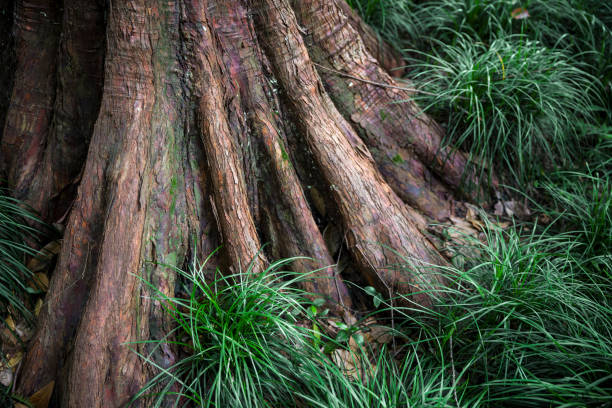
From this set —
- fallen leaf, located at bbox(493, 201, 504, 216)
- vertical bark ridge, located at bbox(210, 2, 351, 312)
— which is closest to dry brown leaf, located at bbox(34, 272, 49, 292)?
vertical bark ridge, located at bbox(210, 2, 351, 312)

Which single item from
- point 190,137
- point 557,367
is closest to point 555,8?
point 557,367

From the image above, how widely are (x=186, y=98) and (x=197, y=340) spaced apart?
3.91 ft

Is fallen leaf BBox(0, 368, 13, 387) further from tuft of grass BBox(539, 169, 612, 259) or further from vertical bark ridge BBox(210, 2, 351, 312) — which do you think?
tuft of grass BBox(539, 169, 612, 259)

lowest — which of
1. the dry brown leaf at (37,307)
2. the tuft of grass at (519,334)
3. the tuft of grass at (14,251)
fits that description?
the tuft of grass at (519,334)

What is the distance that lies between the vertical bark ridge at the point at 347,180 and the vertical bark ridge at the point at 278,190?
0.13 metres

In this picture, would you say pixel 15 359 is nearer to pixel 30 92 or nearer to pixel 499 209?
pixel 30 92

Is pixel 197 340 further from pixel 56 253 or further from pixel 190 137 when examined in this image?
pixel 56 253

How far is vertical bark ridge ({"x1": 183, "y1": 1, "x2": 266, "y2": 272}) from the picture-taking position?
213cm

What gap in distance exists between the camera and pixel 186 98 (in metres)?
2.17

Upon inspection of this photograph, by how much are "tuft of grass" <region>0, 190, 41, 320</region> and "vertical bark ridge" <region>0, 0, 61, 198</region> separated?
13 cm

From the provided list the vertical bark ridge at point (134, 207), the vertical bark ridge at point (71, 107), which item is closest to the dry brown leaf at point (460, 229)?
the vertical bark ridge at point (134, 207)

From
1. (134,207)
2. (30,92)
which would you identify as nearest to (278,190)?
(134,207)

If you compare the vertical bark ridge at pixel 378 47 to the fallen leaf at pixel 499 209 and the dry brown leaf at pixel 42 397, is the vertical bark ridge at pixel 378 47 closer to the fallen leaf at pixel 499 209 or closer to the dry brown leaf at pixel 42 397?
the fallen leaf at pixel 499 209

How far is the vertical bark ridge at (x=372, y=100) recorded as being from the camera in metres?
2.61
